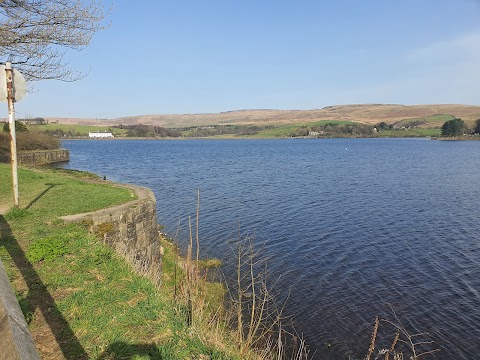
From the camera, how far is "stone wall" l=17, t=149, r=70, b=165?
1603 inches

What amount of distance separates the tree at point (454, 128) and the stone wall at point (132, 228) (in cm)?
15538

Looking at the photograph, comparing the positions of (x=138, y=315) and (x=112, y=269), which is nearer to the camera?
(x=138, y=315)

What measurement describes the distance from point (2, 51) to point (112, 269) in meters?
10.5

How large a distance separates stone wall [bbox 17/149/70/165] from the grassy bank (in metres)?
36.0

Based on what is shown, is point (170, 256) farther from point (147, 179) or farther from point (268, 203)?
point (147, 179)

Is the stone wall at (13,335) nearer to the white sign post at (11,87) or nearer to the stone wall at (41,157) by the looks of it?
the white sign post at (11,87)

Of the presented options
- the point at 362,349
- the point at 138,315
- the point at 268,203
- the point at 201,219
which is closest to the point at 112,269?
the point at 138,315

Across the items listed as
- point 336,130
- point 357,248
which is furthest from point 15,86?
point 336,130

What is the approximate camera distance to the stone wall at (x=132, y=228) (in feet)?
30.2

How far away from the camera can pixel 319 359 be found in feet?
31.2

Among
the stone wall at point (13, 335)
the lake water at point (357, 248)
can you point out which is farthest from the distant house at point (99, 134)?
the stone wall at point (13, 335)

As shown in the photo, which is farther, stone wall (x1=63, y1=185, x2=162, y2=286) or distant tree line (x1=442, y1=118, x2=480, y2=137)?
distant tree line (x1=442, y1=118, x2=480, y2=137)

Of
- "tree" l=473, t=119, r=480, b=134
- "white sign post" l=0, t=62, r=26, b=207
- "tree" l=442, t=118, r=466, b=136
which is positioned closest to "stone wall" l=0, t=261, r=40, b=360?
"white sign post" l=0, t=62, r=26, b=207

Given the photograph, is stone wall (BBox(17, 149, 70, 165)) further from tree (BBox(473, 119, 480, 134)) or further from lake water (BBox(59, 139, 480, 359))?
tree (BBox(473, 119, 480, 134))
